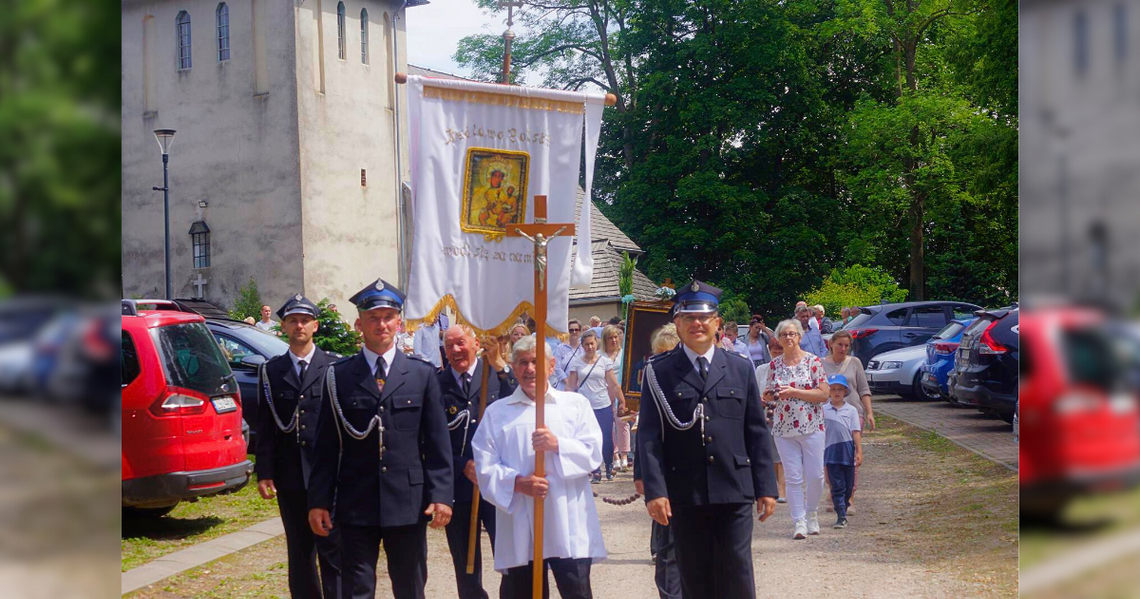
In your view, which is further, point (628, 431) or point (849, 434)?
point (628, 431)

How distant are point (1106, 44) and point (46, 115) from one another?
1.48 metres

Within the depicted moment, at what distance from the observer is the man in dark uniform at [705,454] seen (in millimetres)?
6117

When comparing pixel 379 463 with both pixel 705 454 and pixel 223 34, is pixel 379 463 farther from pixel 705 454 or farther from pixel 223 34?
pixel 223 34

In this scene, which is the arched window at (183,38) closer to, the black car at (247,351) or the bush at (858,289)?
the bush at (858,289)

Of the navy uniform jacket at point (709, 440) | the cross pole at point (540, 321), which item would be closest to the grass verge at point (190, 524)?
the cross pole at point (540, 321)

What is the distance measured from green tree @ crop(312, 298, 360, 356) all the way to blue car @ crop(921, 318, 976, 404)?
950cm

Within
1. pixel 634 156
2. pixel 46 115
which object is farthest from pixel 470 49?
pixel 46 115

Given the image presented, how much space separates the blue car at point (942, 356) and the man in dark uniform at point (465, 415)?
1275 cm

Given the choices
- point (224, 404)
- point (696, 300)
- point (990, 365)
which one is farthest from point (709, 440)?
point (990, 365)

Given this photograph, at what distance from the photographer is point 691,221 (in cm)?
3872

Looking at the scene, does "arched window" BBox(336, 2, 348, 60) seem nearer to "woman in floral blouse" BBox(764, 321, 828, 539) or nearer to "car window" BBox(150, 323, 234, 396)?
"car window" BBox(150, 323, 234, 396)

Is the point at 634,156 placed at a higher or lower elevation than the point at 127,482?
higher

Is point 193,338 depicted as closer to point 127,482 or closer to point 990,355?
point 127,482

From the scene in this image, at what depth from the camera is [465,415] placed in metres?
7.52
